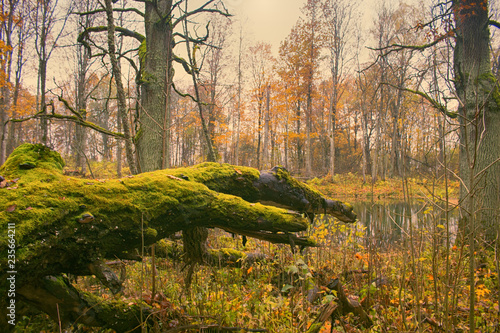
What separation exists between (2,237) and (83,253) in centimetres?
46

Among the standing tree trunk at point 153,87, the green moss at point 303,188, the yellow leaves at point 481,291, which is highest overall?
the standing tree trunk at point 153,87

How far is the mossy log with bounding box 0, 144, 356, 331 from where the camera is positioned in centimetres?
157

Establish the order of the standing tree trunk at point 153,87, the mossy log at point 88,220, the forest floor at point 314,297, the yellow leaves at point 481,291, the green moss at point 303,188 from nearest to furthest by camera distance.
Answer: the mossy log at point 88,220
the forest floor at point 314,297
the yellow leaves at point 481,291
the green moss at point 303,188
the standing tree trunk at point 153,87

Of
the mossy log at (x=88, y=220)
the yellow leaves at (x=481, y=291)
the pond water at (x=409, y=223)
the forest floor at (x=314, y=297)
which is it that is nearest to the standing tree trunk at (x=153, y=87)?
the forest floor at (x=314, y=297)

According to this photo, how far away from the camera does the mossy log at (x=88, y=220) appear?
5.15 ft

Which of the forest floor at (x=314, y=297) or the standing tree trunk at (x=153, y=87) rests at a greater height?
the standing tree trunk at (x=153, y=87)

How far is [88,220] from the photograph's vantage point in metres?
1.76

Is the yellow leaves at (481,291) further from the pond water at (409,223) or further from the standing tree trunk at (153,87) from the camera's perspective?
the standing tree trunk at (153,87)

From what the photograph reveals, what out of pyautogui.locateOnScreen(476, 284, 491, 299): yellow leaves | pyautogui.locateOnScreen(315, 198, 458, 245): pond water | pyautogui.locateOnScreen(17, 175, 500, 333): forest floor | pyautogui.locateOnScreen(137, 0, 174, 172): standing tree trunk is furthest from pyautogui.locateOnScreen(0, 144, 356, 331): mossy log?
pyautogui.locateOnScreen(137, 0, 174, 172): standing tree trunk

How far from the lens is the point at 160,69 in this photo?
495cm

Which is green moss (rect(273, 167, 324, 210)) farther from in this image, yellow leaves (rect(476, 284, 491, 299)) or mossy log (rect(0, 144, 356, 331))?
yellow leaves (rect(476, 284, 491, 299))

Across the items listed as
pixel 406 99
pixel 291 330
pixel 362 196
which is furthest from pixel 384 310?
pixel 406 99

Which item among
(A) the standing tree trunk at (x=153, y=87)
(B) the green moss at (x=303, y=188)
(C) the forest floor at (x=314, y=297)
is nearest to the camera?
(C) the forest floor at (x=314, y=297)

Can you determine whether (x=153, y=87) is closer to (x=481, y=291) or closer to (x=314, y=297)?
(x=314, y=297)
